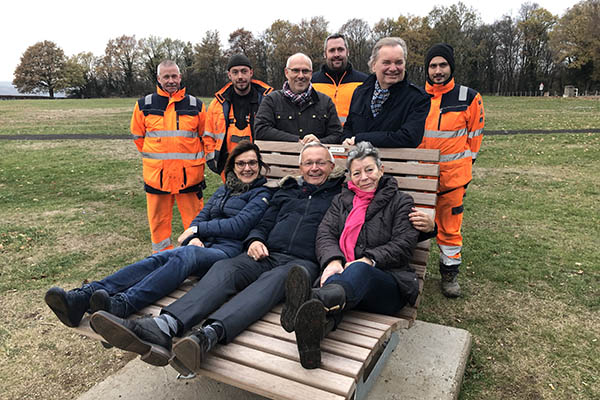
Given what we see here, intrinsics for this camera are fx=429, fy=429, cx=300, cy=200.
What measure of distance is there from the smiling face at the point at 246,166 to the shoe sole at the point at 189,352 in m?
1.77

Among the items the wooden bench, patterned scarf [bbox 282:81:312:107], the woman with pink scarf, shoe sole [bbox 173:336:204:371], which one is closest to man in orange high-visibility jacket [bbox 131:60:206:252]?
patterned scarf [bbox 282:81:312:107]

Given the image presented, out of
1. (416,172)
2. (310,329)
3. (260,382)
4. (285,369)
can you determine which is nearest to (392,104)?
(416,172)

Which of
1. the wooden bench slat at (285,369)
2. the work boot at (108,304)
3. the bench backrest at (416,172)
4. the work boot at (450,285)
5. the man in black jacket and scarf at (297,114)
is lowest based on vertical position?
the work boot at (450,285)

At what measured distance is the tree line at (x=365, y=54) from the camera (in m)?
49.2

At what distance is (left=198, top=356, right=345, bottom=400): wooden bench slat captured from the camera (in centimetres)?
189

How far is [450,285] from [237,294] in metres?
2.52

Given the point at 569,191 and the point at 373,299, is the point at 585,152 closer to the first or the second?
the point at 569,191

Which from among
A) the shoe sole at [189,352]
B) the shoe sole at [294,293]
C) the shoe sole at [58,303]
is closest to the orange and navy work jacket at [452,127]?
the shoe sole at [294,293]

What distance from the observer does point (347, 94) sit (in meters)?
4.70

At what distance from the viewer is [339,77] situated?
4.80 m

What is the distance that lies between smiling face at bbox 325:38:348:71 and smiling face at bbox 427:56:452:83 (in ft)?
3.39

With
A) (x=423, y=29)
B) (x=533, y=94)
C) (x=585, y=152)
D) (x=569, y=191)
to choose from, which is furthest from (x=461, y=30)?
(x=569, y=191)

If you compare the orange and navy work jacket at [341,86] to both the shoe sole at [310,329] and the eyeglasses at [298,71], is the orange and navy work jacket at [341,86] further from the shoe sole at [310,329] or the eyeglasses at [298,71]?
the shoe sole at [310,329]

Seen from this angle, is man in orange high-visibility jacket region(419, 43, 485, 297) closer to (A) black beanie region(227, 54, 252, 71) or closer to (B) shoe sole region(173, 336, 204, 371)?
(A) black beanie region(227, 54, 252, 71)
